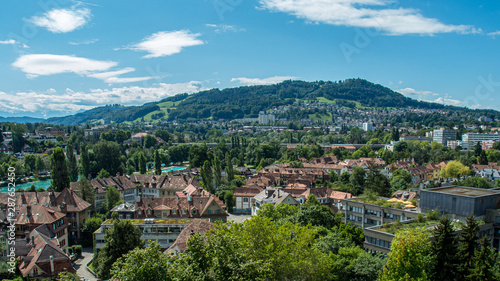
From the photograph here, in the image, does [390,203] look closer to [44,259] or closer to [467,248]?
[467,248]

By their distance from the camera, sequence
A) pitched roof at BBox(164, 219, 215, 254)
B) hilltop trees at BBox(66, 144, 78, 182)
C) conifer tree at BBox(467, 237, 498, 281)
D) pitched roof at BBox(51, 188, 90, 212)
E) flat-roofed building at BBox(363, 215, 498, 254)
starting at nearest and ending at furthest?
1. conifer tree at BBox(467, 237, 498, 281)
2. flat-roofed building at BBox(363, 215, 498, 254)
3. pitched roof at BBox(164, 219, 215, 254)
4. pitched roof at BBox(51, 188, 90, 212)
5. hilltop trees at BBox(66, 144, 78, 182)

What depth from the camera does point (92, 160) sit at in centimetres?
7756

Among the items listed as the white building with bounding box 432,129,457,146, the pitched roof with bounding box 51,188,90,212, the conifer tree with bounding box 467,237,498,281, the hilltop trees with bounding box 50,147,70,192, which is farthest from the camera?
the white building with bounding box 432,129,457,146

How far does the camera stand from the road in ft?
94.9

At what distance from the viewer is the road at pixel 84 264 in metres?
28.9

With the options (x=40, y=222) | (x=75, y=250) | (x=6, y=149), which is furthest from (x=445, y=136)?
(x=6, y=149)

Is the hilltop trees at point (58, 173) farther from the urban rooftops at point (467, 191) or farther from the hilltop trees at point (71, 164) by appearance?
the urban rooftops at point (467, 191)

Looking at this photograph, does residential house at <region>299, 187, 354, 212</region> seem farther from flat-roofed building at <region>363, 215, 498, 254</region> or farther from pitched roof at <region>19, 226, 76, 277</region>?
pitched roof at <region>19, 226, 76, 277</region>

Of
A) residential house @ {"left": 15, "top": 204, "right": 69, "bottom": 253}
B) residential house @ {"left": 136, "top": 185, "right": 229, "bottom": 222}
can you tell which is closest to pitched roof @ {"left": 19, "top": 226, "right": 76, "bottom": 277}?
residential house @ {"left": 15, "top": 204, "right": 69, "bottom": 253}

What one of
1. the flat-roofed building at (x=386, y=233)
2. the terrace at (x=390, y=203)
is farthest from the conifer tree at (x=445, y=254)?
the terrace at (x=390, y=203)

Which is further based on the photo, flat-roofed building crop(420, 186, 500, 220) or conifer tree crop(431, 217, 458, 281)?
flat-roofed building crop(420, 186, 500, 220)

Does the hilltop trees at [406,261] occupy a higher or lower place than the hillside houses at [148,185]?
higher

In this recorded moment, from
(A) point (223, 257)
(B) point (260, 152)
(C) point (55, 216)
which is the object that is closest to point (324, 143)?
(B) point (260, 152)

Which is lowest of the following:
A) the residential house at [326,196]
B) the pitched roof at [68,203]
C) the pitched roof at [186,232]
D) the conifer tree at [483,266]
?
the residential house at [326,196]
